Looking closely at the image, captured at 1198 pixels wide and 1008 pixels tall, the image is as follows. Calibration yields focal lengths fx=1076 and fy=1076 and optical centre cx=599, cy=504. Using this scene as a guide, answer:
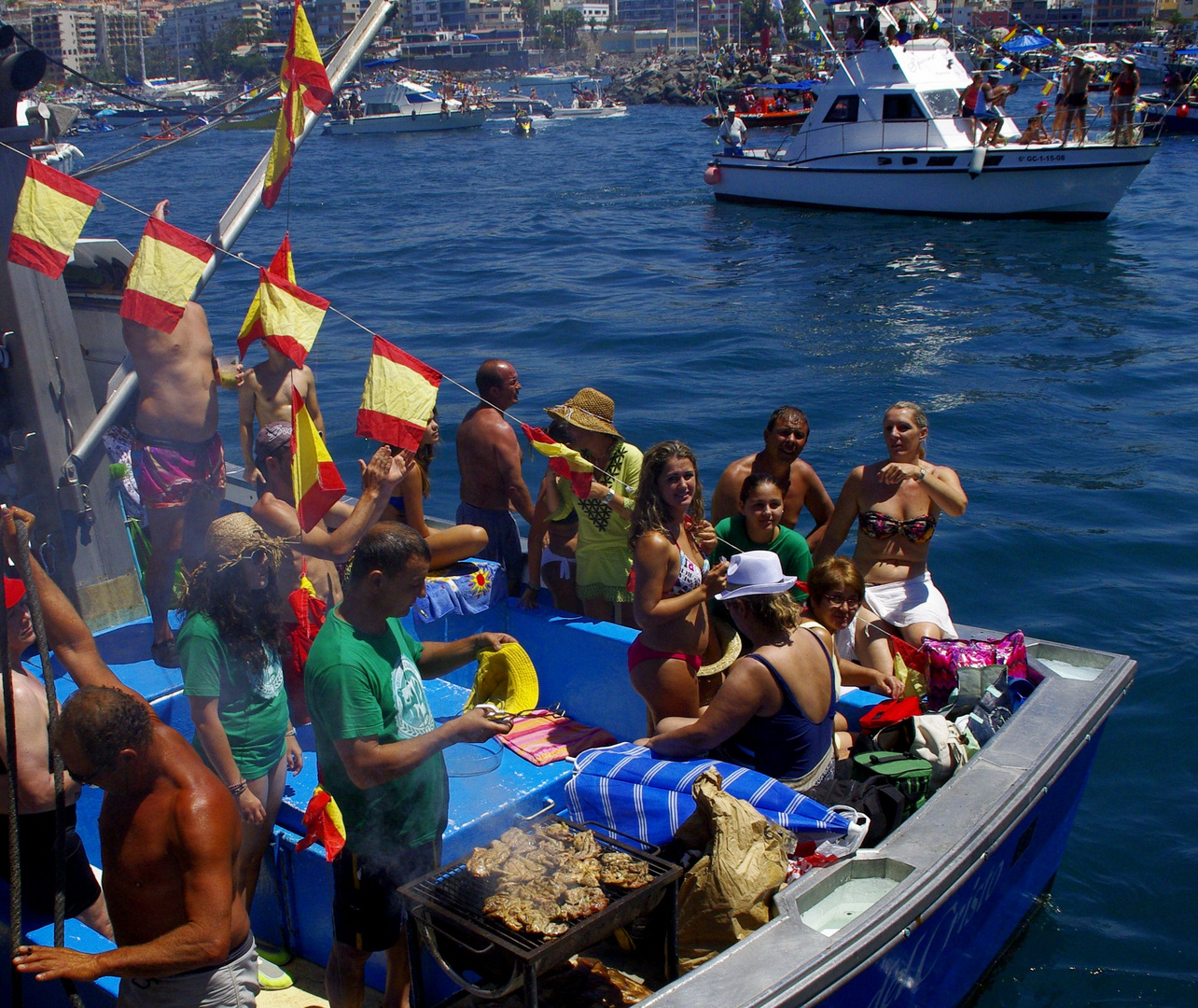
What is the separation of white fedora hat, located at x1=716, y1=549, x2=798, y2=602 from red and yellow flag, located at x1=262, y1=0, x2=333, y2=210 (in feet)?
8.57

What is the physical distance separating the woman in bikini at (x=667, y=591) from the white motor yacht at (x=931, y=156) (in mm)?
22073

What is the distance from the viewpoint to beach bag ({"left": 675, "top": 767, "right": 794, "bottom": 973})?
3.11 m

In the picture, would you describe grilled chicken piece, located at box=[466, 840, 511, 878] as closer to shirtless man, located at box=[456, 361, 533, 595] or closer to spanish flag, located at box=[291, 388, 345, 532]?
spanish flag, located at box=[291, 388, 345, 532]

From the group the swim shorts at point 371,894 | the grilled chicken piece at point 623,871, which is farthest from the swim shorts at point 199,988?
the grilled chicken piece at point 623,871

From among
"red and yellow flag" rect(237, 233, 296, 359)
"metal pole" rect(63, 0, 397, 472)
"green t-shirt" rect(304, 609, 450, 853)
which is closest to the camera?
"green t-shirt" rect(304, 609, 450, 853)

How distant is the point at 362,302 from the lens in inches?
754

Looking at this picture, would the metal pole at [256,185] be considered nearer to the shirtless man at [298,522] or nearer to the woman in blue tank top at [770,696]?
the shirtless man at [298,522]

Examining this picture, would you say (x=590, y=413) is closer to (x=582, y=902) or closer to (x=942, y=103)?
(x=582, y=902)

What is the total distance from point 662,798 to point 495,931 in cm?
80

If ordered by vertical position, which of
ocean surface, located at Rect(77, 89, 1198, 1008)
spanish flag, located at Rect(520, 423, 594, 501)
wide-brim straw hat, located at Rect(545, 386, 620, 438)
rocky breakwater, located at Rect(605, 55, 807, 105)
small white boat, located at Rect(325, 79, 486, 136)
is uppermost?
rocky breakwater, located at Rect(605, 55, 807, 105)

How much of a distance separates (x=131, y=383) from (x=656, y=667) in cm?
270

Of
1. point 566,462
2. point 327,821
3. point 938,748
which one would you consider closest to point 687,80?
point 566,462

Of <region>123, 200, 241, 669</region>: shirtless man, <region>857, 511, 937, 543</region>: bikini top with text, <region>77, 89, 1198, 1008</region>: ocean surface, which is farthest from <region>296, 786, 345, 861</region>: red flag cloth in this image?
<region>857, 511, 937, 543</region>: bikini top with text

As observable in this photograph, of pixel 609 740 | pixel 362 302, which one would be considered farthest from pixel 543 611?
pixel 362 302
